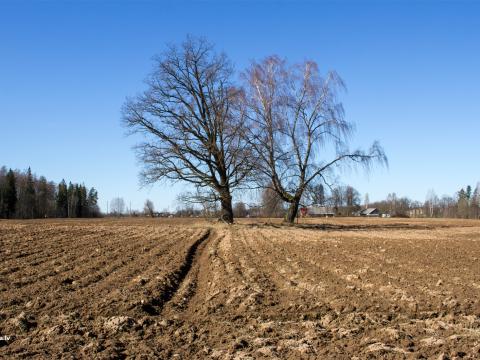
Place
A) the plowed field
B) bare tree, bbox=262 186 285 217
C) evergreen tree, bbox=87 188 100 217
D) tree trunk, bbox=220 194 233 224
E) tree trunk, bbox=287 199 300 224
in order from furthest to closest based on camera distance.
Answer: evergreen tree, bbox=87 188 100 217
tree trunk, bbox=287 199 300 224
bare tree, bbox=262 186 285 217
tree trunk, bbox=220 194 233 224
the plowed field

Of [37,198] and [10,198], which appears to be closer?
[10,198]

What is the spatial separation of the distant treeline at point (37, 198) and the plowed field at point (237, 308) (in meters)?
81.2

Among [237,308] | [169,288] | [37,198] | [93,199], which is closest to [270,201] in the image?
[169,288]

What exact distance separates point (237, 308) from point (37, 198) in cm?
10106

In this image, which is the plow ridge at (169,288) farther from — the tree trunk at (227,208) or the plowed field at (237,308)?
the tree trunk at (227,208)

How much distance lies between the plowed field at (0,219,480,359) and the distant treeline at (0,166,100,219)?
8117 cm

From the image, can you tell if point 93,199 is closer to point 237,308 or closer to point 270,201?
point 270,201

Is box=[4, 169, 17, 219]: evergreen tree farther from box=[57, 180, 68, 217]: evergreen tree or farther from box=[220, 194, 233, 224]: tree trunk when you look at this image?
box=[220, 194, 233, 224]: tree trunk

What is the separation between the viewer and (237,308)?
7.41 m

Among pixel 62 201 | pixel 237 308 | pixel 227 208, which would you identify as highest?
pixel 62 201

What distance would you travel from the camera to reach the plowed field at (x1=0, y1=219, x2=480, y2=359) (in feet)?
18.0

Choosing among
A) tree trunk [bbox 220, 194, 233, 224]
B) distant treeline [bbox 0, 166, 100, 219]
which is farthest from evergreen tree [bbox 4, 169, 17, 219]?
tree trunk [bbox 220, 194, 233, 224]

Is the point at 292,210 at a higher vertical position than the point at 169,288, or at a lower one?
higher

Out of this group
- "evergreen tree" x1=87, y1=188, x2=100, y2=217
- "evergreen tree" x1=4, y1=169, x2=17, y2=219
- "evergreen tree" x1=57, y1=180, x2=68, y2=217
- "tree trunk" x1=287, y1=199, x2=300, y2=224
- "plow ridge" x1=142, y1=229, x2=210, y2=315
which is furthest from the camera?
"evergreen tree" x1=87, y1=188, x2=100, y2=217
